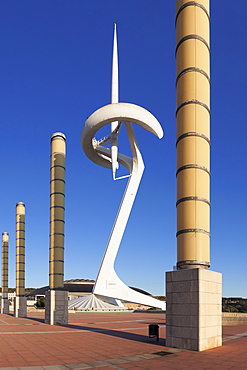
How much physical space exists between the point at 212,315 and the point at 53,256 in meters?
23.9

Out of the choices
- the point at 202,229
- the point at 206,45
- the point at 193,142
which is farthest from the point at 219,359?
the point at 206,45

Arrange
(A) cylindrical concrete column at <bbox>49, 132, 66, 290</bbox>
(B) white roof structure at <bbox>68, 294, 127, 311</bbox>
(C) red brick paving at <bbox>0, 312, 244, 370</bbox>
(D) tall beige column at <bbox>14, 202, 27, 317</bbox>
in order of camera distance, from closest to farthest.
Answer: (C) red brick paving at <bbox>0, 312, 244, 370</bbox>
(A) cylindrical concrete column at <bbox>49, 132, 66, 290</bbox>
(D) tall beige column at <bbox>14, 202, 27, 317</bbox>
(B) white roof structure at <bbox>68, 294, 127, 311</bbox>

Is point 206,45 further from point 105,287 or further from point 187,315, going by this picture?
point 105,287

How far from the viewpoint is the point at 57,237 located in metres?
41.5

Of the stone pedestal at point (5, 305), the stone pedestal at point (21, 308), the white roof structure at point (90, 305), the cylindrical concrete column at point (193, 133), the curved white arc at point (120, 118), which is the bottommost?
the stone pedestal at point (5, 305)

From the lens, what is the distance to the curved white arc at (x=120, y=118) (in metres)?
46.1

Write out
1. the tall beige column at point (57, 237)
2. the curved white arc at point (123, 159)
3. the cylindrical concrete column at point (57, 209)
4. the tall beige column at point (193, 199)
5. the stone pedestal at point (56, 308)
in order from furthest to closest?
the curved white arc at point (123, 159), the cylindrical concrete column at point (57, 209), the tall beige column at point (57, 237), the stone pedestal at point (56, 308), the tall beige column at point (193, 199)

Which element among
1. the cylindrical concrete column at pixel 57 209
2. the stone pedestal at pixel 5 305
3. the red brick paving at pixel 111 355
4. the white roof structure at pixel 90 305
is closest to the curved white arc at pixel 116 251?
the white roof structure at pixel 90 305

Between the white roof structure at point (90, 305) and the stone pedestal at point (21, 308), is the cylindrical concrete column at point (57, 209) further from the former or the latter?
the white roof structure at point (90, 305)

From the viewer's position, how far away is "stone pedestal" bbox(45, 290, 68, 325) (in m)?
37.7

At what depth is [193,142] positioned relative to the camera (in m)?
22.0

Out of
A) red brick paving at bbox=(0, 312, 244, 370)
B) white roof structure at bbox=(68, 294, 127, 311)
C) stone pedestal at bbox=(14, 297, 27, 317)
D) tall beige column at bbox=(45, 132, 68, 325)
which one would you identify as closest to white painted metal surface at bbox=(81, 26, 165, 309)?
tall beige column at bbox=(45, 132, 68, 325)

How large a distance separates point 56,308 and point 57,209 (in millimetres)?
10046

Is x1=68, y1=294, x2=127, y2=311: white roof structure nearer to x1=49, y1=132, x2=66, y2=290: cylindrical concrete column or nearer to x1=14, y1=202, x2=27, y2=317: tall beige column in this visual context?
x1=14, y1=202, x2=27, y2=317: tall beige column
